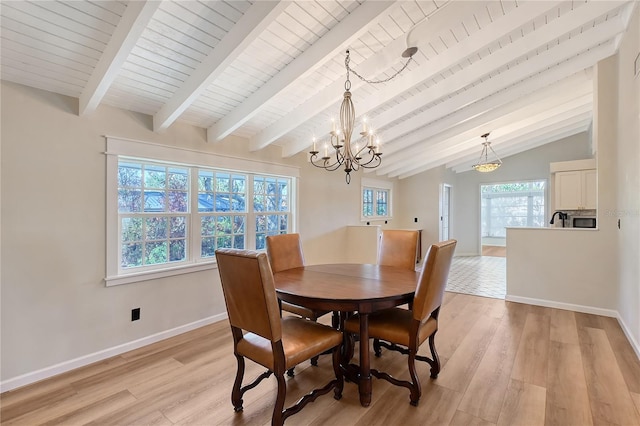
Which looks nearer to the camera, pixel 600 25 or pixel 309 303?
pixel 309 303

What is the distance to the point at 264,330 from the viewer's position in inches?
66.4

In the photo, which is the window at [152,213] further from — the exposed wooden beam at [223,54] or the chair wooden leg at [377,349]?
the chair wooden leg at [377,349]

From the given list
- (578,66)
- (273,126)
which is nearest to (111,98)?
(273,126)

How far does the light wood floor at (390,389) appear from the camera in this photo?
6.12ft

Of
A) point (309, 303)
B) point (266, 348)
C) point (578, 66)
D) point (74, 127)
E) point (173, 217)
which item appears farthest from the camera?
point (578, 66)

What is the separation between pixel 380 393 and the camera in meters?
2.11

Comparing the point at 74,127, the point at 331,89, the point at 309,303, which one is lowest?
the point at 309,303

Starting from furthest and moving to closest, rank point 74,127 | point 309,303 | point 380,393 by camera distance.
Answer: point 74,127
point 380,393
point 309,303

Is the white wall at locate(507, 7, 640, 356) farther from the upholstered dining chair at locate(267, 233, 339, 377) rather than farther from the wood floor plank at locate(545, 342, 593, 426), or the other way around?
the upholstered dining chair at locate(267, 233, 339, 377)

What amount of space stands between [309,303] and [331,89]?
2.11 m

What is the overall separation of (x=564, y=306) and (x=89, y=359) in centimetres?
517

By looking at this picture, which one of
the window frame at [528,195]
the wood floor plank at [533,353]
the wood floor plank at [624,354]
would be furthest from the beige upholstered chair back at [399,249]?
the window frame at [528,195]

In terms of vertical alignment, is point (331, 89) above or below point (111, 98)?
above

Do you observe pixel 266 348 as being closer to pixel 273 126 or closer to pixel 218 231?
pixel 218 231
